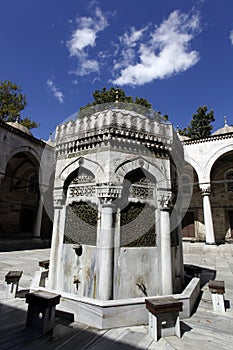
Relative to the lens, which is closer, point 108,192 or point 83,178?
point 108,192

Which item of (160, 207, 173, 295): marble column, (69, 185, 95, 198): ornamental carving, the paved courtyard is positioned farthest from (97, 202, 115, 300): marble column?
(160, 207, 173, 295): marble column

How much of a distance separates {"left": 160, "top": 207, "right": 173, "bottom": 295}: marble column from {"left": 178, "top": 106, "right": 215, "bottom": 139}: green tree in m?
20.9

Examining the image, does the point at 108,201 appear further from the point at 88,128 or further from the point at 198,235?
the point at 198,235

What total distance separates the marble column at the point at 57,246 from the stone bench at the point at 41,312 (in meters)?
1.16

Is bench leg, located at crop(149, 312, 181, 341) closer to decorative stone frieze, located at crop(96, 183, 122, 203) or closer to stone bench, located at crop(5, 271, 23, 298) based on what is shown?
decorative stone frieze, located at crop(96, 183, 122, 203)

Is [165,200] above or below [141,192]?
below

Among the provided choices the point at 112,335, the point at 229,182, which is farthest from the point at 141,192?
the point at 229,182

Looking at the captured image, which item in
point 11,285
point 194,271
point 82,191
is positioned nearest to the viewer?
point 82,191

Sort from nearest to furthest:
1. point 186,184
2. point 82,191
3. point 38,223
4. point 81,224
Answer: point 81,224
point 82,191
point 38,223
point 186,184

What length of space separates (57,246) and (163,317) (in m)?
2.59

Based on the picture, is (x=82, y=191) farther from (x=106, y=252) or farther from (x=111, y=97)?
(x=111, y=97)

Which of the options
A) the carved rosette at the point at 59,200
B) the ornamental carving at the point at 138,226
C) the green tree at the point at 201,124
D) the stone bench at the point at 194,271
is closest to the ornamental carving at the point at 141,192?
the ornamental carving at the point at 138,226

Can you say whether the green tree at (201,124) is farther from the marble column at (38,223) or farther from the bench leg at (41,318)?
the bench leg at (41,318)

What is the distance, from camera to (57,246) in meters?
4.62
